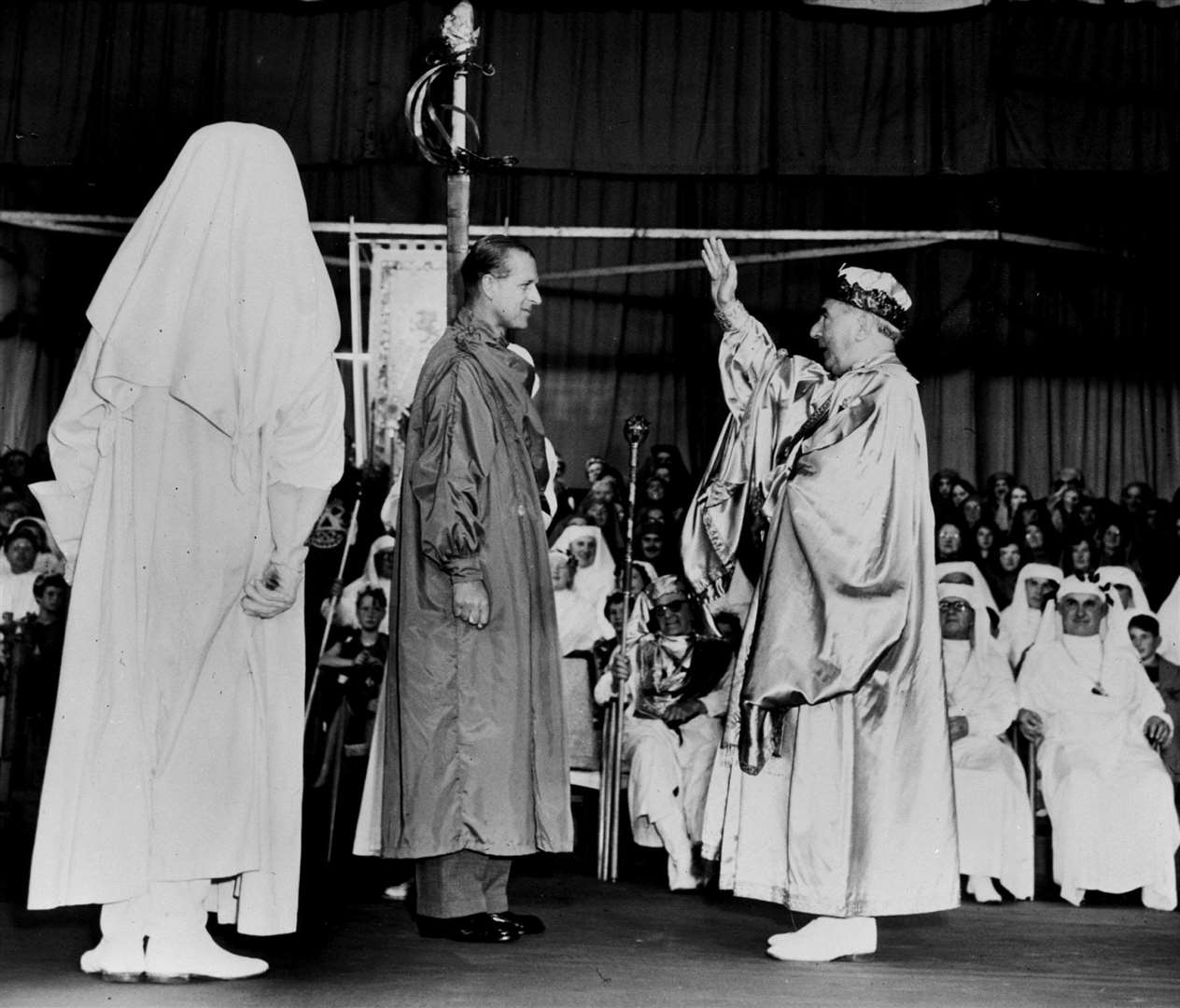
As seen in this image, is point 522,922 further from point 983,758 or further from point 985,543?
point 985,543

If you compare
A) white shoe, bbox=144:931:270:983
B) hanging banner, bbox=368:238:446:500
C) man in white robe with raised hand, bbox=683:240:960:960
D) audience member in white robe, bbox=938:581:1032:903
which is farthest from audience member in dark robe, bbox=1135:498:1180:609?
white shoe, bbox=144:931:270:983

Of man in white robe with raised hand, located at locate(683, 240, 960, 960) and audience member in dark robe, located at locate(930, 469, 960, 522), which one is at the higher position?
audience member in dark robe, located at locate(930, 469, 960, 522)

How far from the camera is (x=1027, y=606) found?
7.57 meters

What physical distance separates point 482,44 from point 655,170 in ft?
4.18

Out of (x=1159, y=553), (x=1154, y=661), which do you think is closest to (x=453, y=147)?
(x=1154, y=661)

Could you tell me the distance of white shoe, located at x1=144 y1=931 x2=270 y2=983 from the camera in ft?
10.4

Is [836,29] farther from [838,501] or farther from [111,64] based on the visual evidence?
[838,501]

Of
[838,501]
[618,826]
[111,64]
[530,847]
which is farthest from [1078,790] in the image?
[111,64]

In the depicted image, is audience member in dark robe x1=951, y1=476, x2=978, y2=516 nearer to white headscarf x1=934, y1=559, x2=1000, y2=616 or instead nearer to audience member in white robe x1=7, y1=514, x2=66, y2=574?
white headscarf x1=934, y1=559, x2=1000, y2=616

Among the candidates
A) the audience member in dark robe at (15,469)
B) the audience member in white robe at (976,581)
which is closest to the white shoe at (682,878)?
the audience member in white robe at (976,581)

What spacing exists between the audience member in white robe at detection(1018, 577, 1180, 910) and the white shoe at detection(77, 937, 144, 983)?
355cm

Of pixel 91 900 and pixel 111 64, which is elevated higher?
pixel 111 64

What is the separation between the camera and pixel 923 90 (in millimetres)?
9195

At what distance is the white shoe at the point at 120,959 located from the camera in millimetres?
3172
